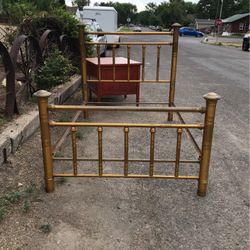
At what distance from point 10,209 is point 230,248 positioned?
1.86m

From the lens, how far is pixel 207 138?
3115mm

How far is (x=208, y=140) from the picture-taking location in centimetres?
312

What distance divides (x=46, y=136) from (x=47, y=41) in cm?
468

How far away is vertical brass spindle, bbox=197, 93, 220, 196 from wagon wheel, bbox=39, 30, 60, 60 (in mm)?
4104

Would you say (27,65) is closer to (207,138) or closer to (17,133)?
(17,133)

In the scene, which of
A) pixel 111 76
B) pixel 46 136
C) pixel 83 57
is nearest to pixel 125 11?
pixel 111 76

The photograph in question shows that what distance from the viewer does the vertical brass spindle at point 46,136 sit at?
2951 millimetres

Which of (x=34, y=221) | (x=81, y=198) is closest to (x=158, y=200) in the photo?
(x=81, y=198)

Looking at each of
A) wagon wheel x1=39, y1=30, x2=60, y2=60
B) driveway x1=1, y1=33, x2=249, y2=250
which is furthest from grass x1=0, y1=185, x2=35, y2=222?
wagon wheel x1=39, y1=30, x2=60, y2=60

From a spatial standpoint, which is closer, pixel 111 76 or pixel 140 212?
pixel 140 212

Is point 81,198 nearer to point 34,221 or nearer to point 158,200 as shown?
point 34,221

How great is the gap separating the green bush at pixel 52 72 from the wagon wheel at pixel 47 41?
0.17 m

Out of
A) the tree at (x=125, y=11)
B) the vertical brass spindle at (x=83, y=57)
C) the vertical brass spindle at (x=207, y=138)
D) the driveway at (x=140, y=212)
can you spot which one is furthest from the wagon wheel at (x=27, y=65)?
the tree at (x=125, y=11)

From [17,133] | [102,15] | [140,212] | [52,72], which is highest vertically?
[102,15]
